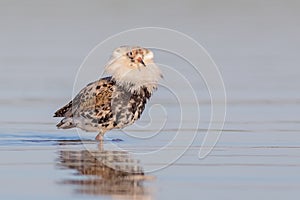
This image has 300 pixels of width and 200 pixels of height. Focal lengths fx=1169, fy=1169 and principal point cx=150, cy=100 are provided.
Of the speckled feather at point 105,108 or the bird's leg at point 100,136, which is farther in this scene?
the bird's leg at point 100,136

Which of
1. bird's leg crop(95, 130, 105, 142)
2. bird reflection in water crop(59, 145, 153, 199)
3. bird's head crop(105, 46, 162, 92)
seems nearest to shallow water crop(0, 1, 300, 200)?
bird reflection in water crop(59, 145, 153, 199)

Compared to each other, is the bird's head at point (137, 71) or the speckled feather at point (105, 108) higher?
the bird's head at point (137, 71)

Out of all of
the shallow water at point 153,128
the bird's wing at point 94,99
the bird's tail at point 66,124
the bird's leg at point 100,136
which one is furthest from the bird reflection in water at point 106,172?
the bird's tail at point 66,124

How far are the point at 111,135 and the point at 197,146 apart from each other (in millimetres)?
1737

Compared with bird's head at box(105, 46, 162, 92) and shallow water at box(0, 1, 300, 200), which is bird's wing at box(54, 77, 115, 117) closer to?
bird's head at box(105, 46, 162, 92)

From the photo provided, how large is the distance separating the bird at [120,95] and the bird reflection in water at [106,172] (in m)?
0.88

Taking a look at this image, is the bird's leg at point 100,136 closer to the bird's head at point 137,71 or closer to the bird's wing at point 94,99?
the bird's wing at point 94,99

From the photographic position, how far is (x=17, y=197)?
959 centimetres

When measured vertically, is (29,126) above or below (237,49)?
below

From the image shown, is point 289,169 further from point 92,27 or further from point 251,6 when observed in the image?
point 251,6

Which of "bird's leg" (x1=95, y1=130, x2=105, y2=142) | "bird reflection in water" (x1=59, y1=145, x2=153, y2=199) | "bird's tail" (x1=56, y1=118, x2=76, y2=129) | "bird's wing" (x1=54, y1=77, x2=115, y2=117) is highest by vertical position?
"bird's wing" (x1=54, y1=77, x2=115, y2=117)

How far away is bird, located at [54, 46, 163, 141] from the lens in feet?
44.2

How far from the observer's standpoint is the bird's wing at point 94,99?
13.6 m

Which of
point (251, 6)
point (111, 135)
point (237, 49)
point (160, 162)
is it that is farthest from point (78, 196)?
point (251, 6)
